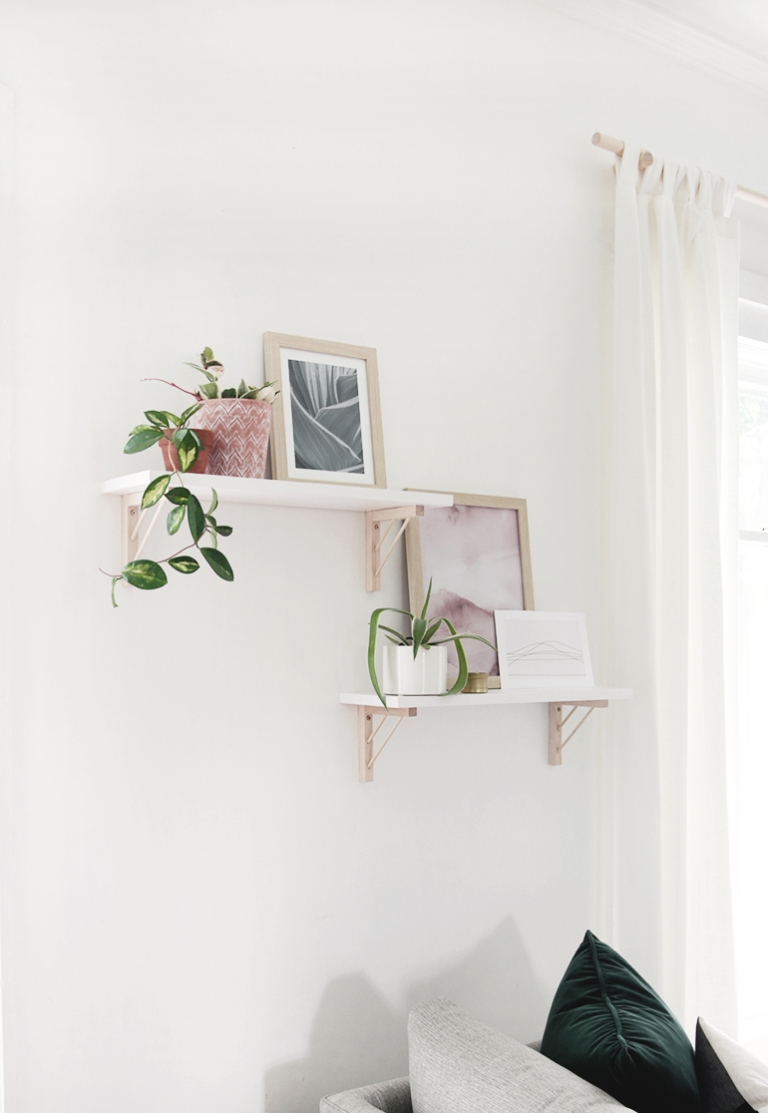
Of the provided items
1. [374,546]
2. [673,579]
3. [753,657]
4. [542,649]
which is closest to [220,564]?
[374,546]

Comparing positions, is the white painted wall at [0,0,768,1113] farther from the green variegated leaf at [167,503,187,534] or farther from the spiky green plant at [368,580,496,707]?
the green variegated leaf at [167,503,187,534]

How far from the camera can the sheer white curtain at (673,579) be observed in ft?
6.26

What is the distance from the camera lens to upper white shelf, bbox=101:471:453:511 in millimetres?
1310

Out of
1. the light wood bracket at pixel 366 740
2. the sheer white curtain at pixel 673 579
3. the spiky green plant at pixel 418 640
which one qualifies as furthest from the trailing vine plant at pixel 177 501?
the sheer white curtain at pixel 673 579

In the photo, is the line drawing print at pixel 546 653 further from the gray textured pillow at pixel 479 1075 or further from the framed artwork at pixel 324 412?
the gray textured pillow at pixel 479 1075

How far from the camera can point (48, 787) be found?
1.33 m

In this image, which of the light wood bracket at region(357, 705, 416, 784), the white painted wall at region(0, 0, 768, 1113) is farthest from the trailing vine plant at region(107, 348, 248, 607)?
the light wood bracket at region(357, 705, 416, 784)

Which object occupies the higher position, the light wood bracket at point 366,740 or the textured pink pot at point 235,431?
the textured pink pot at point 235,431

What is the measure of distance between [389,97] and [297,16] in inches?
8.3

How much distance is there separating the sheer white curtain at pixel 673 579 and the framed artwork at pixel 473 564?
0.25 meters

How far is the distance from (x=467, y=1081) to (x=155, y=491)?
35.9 inches

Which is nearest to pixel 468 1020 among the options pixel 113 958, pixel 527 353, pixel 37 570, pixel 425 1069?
pixel 425 1069

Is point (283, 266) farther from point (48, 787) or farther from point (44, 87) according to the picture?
point (48, 787)

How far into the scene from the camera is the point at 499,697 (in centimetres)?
160
